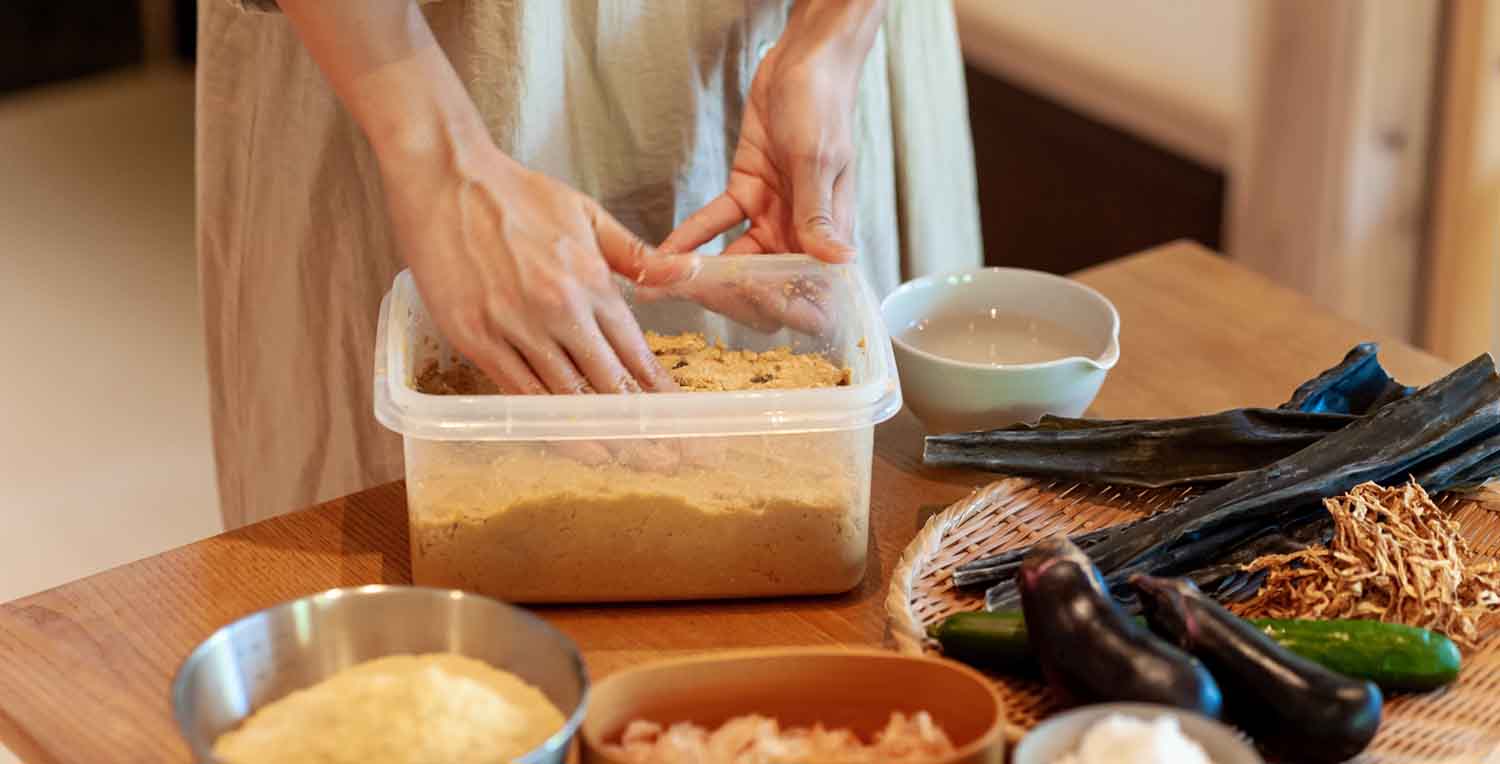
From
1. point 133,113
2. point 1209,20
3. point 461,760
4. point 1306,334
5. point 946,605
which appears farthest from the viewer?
point 133,113

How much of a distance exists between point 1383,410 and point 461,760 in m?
0.78

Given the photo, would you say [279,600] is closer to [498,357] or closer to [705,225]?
[498,357]

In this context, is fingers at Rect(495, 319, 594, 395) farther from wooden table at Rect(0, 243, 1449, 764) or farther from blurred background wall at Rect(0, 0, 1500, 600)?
blurred background wall at Rect(0, 0, 1500, 600)

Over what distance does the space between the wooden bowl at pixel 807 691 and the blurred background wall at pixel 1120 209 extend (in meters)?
1.75

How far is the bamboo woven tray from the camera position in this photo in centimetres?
100

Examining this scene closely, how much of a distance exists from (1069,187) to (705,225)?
1637mm

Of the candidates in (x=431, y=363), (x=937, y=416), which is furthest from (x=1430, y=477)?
(x=431, y=363)

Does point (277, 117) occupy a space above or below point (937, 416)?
above

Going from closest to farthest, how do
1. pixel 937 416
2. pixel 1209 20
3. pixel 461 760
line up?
pixel 461 760, pixel 937 416, pixel 1209 20

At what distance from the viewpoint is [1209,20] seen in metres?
2.68

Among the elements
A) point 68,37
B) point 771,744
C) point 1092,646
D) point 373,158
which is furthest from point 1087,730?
point 68,37

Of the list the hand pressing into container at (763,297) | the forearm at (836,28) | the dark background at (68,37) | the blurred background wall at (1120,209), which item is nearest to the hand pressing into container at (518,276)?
the hand pressing into container at (763,297)

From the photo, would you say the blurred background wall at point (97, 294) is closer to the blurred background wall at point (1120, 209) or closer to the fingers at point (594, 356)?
the blurred background wall at point (1120, 209)

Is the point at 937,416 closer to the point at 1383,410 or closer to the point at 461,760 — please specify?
the point at 1383,410
